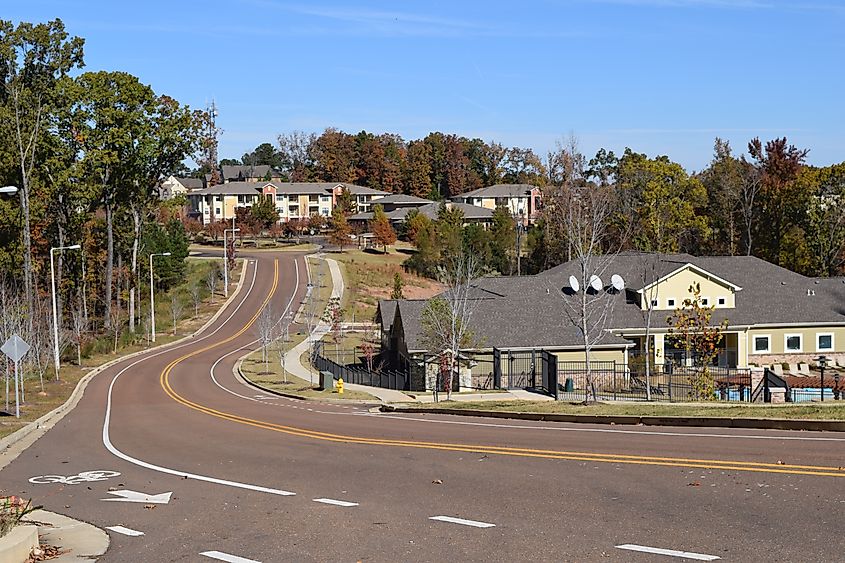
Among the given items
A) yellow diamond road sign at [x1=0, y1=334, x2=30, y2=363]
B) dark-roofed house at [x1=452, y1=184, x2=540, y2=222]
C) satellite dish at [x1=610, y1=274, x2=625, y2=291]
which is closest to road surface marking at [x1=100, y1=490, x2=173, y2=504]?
yellow diamond road sign at [x1=0, y1=334, x2=30, y2=363]

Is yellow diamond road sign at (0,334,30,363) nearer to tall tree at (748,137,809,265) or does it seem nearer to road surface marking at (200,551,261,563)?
road surface marking at (200,551,261,563)

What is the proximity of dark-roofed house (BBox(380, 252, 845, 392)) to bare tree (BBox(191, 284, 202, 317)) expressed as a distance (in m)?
35.1

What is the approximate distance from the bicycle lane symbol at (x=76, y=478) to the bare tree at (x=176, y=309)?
211 feet

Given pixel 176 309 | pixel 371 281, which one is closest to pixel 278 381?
pixel 176 309

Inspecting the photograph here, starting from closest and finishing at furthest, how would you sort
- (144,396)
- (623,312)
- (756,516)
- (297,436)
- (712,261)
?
(756,516)
(297,436)
(144,396)
(623,312)
(712,261)

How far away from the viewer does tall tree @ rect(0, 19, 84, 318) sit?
203ft

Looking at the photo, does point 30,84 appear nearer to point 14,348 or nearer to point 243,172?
point 14,348

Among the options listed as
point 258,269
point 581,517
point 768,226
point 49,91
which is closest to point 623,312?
point 768,226

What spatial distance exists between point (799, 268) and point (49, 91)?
58480mm

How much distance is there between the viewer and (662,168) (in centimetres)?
8800

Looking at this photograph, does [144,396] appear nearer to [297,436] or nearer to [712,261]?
[297,436]

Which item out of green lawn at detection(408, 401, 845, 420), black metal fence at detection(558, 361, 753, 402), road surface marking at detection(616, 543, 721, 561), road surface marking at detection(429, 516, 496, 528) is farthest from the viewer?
black metal fence at detection(558, 361, 753, 402)

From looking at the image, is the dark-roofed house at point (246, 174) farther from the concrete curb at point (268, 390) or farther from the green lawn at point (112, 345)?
the concrete curb at point (268, 390)

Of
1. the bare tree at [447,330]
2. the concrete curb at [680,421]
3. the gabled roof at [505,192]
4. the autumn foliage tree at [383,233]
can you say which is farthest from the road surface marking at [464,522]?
the gabled roof at [505,192]
